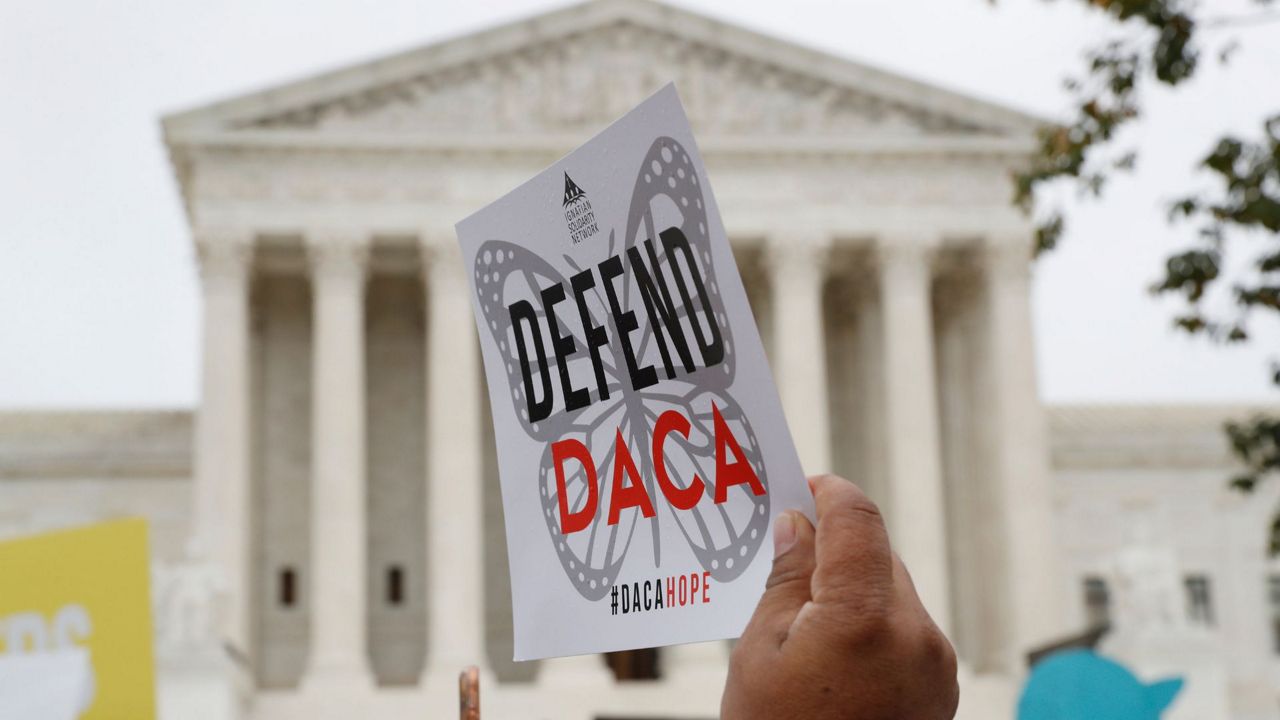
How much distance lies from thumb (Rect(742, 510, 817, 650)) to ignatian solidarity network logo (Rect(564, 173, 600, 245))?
1.05m

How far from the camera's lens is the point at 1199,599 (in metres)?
60.4

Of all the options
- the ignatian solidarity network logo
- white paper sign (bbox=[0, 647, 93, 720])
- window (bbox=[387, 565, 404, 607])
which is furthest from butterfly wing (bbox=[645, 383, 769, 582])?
window (bbox=[387, 565, 404, 607])

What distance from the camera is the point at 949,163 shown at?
175 feet

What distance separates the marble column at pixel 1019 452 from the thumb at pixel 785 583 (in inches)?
1942

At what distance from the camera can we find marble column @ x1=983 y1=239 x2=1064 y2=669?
51031 mm

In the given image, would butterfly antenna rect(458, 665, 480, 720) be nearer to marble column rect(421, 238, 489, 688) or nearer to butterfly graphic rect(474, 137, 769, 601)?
butterfly graphic rect(474, 137, 769, 601)

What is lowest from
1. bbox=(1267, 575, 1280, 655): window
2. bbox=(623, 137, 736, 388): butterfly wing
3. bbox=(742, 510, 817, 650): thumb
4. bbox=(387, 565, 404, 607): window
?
bbox=(1267, 575, 1280, 655): window

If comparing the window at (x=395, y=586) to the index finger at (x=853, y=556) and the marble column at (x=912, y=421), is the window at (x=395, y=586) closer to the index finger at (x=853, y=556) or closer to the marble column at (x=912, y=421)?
the marble column at (x=912, y=421)

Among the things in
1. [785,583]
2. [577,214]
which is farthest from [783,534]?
[577,214]

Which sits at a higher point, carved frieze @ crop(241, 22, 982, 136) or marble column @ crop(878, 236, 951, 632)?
carved frieze @ crop(241, 22, 982, 136)

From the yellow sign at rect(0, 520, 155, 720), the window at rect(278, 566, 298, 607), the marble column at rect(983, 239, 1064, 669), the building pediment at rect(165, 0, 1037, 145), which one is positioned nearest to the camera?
the yellow sign at rect(0, 520, 155, 720)

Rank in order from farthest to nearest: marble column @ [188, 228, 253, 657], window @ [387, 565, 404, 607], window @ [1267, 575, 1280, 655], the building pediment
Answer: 1. window @ [1267, 575, 1280, 655]
2. window @ [387, 565, 404, 607]
3. the building pediment
4. marble column @ [188, 228, 253, 657]

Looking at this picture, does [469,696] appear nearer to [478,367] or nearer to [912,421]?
[912,421]

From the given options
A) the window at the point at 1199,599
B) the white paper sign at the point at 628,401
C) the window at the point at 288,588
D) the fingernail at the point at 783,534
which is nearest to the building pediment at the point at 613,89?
the window at the point at 288,588
